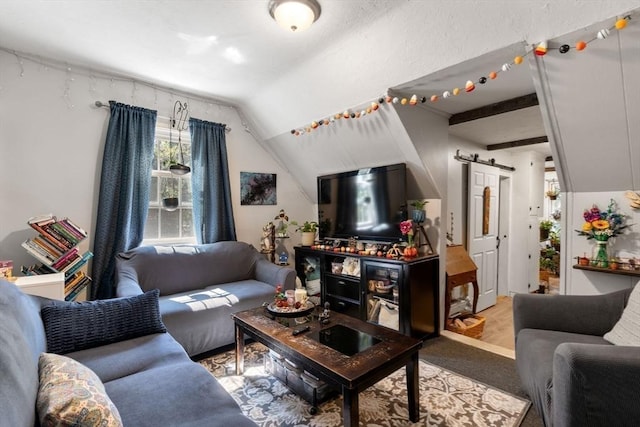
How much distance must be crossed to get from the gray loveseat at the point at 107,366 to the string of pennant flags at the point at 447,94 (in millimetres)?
2192

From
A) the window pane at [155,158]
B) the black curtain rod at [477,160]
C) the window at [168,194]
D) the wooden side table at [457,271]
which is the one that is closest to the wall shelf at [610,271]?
the wooden side table at [457,271]

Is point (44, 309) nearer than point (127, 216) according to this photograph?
Yes

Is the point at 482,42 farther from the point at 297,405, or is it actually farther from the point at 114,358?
the point at 114,358

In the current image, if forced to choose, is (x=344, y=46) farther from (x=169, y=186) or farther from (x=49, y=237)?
(x=49, y=237)

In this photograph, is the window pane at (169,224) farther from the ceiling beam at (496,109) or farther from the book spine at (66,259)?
the ceiling beam at (496,109)

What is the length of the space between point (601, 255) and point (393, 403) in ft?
6.40

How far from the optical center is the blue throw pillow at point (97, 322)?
1.63m

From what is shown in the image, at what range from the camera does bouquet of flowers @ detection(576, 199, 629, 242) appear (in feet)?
7.48

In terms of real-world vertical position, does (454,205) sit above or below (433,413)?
above

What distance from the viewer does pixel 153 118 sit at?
3109mm

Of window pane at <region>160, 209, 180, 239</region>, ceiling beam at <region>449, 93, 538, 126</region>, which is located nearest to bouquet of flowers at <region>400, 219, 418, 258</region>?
ceiling beam at <region>449, 93, 538, 126</region>

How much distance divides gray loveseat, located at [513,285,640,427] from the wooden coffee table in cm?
60

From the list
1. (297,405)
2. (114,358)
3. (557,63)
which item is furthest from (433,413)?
(557,63)

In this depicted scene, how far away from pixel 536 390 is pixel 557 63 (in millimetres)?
1872
